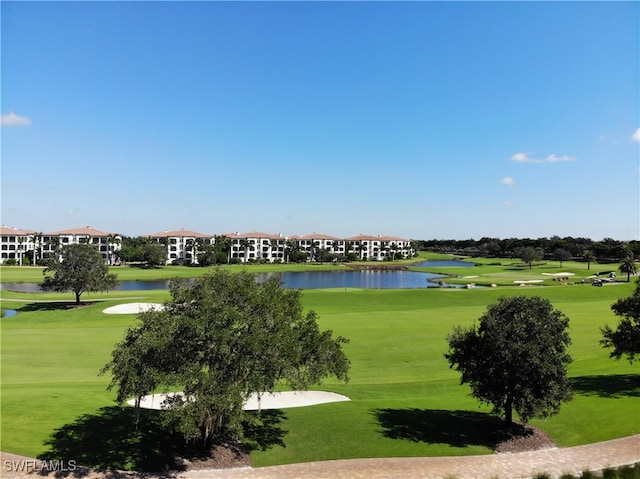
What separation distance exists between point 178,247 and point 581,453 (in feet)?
576

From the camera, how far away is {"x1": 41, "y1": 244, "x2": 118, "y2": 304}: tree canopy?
6322 centimetres

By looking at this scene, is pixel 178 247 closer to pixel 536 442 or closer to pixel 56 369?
pixel 56 369

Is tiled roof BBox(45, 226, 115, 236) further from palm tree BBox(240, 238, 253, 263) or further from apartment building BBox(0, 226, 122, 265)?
palm tree BBox(240, 238, 253, 263)

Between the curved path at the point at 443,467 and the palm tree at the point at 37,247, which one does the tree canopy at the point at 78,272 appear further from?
the palm tree at the point at 37,247

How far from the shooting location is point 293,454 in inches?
715

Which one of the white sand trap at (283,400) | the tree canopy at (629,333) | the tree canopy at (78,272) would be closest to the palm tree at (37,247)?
the tree canopy at (78,272)

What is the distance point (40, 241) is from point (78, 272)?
11429 centimetres

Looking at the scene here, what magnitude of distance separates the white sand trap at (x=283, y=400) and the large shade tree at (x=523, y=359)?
9669 millimetres

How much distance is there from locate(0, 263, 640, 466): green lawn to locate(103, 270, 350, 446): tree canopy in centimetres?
389

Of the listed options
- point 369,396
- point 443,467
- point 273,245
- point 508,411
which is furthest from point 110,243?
point 443,467

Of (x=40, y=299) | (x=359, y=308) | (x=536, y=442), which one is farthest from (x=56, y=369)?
(x=40, y=299)

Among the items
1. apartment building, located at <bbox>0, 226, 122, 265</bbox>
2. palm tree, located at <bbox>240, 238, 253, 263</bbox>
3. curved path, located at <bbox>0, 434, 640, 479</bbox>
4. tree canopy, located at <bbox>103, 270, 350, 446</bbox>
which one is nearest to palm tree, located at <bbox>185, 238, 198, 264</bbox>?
palm tree, located at <bbox>240, 238, 253, 263</bbox>

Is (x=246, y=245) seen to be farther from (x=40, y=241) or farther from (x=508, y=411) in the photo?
(x=508, y=411)

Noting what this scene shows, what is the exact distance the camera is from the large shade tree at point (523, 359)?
61.6ft
